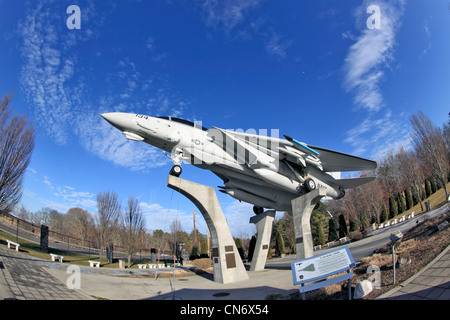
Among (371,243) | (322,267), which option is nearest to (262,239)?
(371,243)

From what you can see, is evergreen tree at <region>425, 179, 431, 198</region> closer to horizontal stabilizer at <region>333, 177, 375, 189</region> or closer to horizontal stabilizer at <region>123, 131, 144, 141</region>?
horizontal stabilizer at <region>333, 177, 375, 189</region>

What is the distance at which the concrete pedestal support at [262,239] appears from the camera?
56.7 ft

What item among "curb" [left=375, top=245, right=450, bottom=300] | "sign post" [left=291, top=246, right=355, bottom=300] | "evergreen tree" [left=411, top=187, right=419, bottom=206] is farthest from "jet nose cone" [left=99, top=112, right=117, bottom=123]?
"evergreen tree" [left=411, top=187, right=419, bottom=206]

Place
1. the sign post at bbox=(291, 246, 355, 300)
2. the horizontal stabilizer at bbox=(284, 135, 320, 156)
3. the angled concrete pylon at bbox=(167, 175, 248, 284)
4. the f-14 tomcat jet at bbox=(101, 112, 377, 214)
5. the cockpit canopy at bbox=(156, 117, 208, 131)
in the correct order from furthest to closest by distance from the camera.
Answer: the horizontal stabilizer at bbox=(284, 135, 320, 156)
the cockpit canopy at bbox=(156, 117, 208, 131)
the f-14 tomcat jet at bbox=(101, 112, 377, 214)
the angled concrete pylon at bbox=(167, 175, 248, 284)
the sign post at bbox=(291, 246, 355, 300)

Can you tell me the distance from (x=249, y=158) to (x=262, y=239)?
6.91 m

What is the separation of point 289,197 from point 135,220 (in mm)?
14284

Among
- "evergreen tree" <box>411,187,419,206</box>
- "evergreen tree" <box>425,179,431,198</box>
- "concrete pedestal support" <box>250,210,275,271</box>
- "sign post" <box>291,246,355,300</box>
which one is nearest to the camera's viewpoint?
"sign post" <box>291,246,355,300</box>

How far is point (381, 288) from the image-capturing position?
237 inches

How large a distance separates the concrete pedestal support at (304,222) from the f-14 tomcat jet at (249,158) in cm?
108

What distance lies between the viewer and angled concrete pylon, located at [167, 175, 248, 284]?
12695 mm

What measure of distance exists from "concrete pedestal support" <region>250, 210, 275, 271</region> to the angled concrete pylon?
4264mm

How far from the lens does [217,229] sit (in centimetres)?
1331
